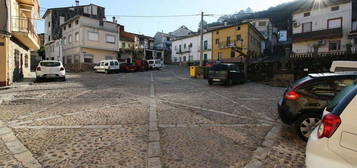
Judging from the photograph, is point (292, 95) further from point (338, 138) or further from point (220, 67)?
point (220, 67)

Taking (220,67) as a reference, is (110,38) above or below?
above

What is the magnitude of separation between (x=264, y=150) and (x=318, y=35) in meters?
31.9

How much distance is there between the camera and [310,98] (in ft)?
15.7

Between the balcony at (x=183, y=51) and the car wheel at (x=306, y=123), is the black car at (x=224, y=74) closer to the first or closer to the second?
the car wheel at (x=306, y=123)

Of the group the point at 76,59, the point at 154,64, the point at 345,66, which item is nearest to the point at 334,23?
the point at 154,64

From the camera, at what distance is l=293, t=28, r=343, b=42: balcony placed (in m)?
28.5

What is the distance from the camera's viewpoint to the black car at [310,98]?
4656mm

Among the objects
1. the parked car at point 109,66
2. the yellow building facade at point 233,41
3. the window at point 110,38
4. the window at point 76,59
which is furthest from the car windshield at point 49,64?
the yellow building facade at point 233,41

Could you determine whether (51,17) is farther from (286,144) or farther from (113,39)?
(286,144)

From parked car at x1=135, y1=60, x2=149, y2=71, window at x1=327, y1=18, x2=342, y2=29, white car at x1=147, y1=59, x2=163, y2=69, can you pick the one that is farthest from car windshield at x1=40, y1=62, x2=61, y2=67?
window at x1=327, y1=18, x2=342, y2=29

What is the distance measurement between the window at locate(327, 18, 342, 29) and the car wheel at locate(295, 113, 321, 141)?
31.0m

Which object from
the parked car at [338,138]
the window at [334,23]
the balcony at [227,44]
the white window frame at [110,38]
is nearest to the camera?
the parked car at [338,138]

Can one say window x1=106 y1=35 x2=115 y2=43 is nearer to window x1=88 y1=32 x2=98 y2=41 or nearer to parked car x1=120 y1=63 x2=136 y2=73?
window x1=88 y1=32 x2=98 y2=41

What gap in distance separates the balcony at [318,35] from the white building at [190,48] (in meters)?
17.5
